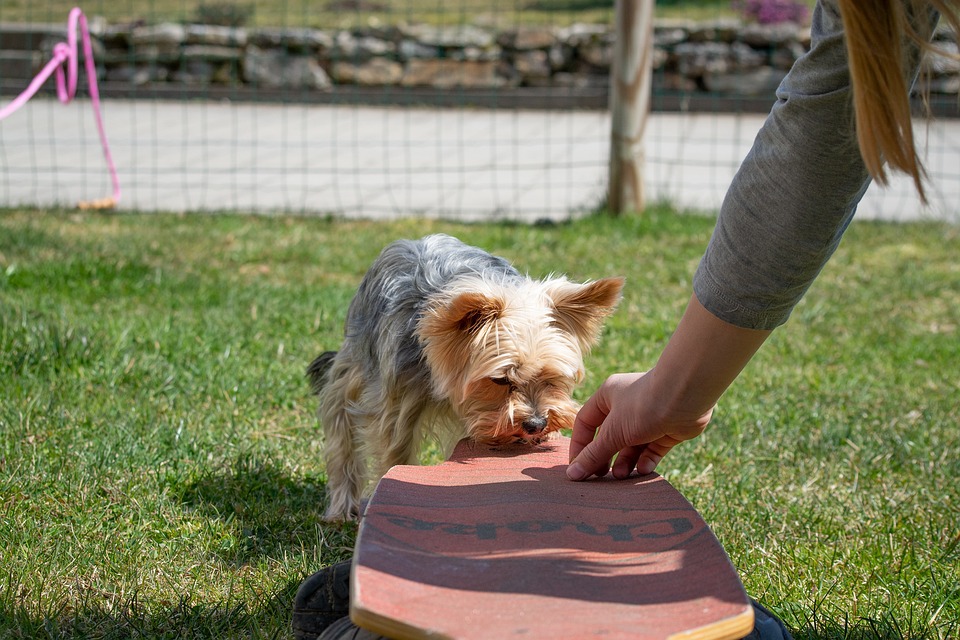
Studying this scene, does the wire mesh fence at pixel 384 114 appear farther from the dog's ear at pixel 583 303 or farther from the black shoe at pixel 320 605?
the black shoe at pixel 320 605

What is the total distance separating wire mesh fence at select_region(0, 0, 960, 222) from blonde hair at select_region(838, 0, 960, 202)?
20.0 ft

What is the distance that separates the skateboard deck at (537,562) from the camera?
176 centimetres

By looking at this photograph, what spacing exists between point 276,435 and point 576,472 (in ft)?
5.38

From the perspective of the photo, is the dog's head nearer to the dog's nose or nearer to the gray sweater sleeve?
the dog's nose

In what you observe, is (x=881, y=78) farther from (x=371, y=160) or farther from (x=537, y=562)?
(x=371, y=160)

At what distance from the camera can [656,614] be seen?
6.04 feet

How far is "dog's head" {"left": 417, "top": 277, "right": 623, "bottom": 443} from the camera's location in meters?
2.90

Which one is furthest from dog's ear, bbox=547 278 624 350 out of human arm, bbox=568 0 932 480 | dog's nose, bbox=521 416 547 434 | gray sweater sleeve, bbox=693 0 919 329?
gray sweater sleeve, bbox=693 0 919 329

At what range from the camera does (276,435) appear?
3.78m

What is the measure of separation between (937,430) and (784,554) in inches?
52.2

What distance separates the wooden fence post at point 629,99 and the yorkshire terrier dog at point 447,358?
410 cm

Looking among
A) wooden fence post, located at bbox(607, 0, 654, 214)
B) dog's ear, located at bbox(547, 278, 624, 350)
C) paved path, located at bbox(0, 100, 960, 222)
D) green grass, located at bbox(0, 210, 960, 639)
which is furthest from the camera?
paved path, located at bbox(0, 100, 960, 222)

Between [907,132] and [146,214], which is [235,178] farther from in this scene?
[907,132]

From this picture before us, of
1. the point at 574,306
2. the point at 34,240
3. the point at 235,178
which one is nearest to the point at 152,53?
the point at 235,178
